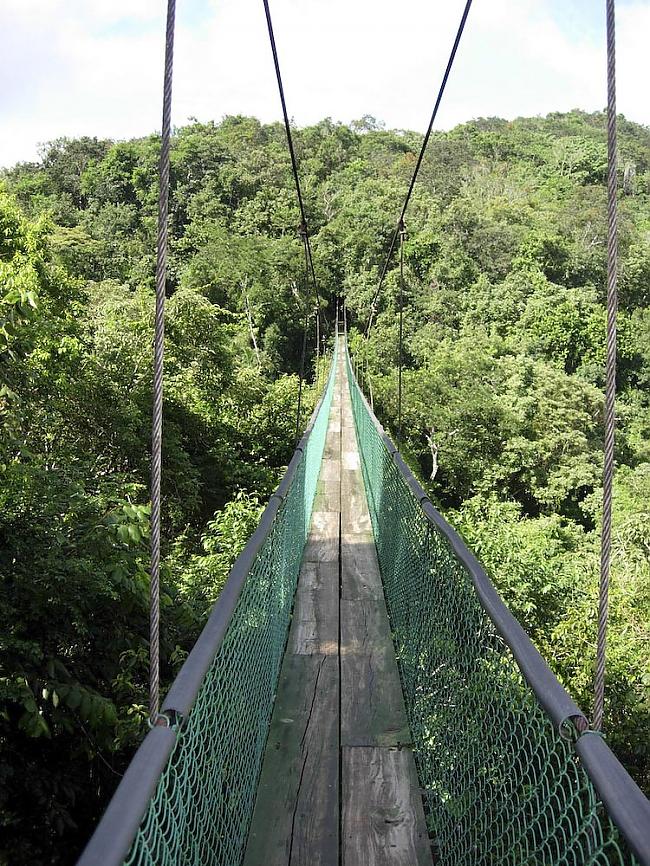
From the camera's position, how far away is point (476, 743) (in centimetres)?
127

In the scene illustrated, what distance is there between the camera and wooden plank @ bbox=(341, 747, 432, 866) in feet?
4.23

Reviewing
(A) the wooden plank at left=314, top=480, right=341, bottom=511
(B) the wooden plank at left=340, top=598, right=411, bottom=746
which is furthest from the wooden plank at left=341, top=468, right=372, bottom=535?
(B) the wooden plank at left=340, top=598, right=411, bottom=746

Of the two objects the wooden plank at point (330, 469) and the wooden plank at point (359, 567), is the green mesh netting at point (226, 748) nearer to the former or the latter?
the wooden plank at point (359, 567)

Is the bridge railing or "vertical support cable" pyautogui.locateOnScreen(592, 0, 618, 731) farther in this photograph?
"vertical support cable" pyautogui.locateOnScreen(592, 0, 618, 731)

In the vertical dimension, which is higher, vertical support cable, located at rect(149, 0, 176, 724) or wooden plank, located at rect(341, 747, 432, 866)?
vertical support cable, located at rect(149, 0, 176, 724)

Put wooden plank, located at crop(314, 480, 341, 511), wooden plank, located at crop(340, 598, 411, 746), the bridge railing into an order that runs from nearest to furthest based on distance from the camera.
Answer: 1. the bridge railing
2. wooden plank, located at crop(340, 598, 411, 746)
3. wooden plank, located at crop(314, 480, 341, 511)

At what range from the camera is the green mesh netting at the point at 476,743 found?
35.5 inches

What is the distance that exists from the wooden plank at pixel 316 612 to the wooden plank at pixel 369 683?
0.13 ft

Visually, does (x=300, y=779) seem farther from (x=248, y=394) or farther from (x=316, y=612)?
(x=248, y=394)

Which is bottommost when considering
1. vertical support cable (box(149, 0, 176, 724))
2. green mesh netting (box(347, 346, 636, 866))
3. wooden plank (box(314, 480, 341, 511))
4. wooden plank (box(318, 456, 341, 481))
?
wooden plank (box(318, 456, 341, 481))

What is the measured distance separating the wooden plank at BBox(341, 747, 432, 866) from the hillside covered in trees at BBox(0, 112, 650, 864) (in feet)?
2.95

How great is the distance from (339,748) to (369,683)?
0.32m

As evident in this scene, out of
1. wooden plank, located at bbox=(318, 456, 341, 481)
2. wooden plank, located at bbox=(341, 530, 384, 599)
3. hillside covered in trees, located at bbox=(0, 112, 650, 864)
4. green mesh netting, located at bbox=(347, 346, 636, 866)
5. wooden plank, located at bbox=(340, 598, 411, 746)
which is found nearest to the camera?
green mesh netting, located at bbox=(347, 346, 636, 866)

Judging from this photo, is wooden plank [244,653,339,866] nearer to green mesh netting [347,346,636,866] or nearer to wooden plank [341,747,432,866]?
wooden plank [341,747,432,866]
